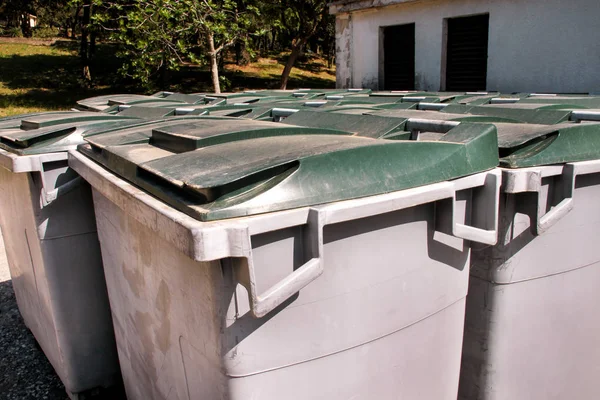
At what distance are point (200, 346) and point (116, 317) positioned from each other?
96 cm

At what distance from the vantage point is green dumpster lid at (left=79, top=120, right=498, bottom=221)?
1.42 metres

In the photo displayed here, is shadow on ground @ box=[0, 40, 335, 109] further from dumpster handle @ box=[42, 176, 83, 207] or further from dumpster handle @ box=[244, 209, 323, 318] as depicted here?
dumpster handle @ box=[244, 209, 323, 318]

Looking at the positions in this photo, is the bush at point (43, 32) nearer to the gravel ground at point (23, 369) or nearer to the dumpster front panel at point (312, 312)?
the gravel ground at point (23, 369)

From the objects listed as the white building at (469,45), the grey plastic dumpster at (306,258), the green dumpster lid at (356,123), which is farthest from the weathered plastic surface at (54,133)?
the white building at (469,45)

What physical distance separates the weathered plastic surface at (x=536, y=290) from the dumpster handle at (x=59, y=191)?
1.78 metres

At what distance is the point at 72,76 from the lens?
20.6m

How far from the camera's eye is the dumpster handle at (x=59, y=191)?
2426 mm

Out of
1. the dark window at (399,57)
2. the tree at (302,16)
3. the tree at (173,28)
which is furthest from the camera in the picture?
the tree at (302,16)

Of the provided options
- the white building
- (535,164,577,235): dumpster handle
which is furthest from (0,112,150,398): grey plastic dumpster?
the white building

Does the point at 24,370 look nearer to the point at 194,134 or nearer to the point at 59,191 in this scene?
the point at 59,191

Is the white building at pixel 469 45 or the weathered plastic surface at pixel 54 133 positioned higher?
the white building at pixel 469 45

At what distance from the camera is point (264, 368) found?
1508mm

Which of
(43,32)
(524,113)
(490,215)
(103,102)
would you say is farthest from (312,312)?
(43,32)

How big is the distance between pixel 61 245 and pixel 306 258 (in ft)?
5.40
